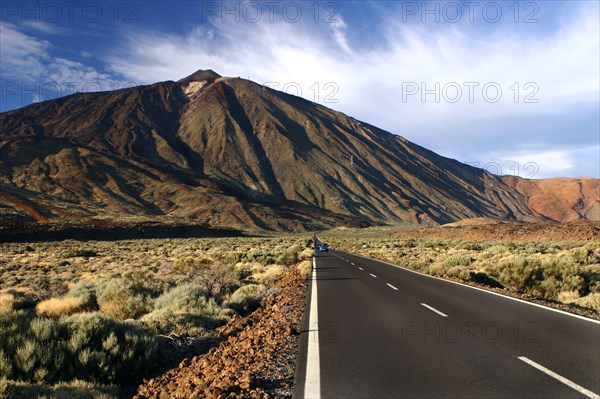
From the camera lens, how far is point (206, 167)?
14325 cm

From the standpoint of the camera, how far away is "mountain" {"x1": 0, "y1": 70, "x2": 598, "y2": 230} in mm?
98875

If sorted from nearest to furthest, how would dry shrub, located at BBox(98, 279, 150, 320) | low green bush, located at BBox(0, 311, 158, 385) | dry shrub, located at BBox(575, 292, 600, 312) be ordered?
low green bush, located at BBox(0, 311, 158, 385)
dry shrub, located at BBox(98, 279, 150, 320)
dry shrub, located at BBox(575, 292, 600, 312)

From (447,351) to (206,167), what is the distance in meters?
141

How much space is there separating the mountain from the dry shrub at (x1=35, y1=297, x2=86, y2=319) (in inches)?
2712

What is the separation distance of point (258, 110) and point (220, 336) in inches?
6927

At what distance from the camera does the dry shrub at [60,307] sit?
10422 millimetres

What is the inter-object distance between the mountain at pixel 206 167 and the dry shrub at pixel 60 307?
226 feet

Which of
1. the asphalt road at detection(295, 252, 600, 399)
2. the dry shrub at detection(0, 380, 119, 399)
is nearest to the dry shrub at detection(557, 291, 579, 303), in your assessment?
the asphalt road at detection(295, 252, 600, 399)

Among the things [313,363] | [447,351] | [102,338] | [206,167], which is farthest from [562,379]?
[206,167]

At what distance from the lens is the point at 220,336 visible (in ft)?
28.1

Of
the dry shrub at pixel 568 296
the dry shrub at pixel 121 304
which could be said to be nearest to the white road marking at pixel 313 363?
the dry shrub at pixel 121 304

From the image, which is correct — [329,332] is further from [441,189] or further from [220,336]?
[441,189]

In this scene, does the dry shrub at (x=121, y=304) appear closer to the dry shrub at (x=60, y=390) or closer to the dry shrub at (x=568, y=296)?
the dry shrub at (x=60, y=390)

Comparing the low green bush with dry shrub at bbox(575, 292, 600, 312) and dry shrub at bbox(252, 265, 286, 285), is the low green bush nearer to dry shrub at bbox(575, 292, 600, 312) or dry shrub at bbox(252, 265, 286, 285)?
dry shrub at bbox(252, 265, 286, 285)
